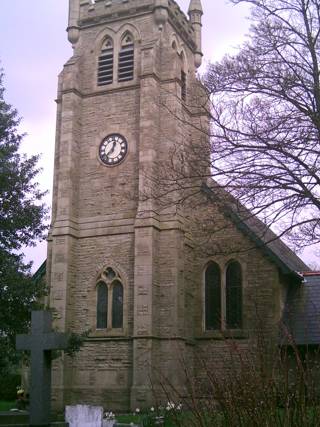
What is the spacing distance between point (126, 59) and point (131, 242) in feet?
26.9

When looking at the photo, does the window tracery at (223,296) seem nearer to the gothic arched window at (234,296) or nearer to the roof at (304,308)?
the gothic arched window at (234,296)

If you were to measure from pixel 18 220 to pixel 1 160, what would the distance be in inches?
62.8

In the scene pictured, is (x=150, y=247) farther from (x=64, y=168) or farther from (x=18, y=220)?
(x=18, y=220)

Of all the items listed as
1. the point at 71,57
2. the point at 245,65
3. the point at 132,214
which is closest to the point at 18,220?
the point at 245,65

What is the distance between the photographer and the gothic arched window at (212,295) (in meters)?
24.7

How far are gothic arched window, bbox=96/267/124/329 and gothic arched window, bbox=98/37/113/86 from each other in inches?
326

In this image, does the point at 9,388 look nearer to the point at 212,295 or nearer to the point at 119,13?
the point at 212,295

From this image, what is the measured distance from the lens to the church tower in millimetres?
23125

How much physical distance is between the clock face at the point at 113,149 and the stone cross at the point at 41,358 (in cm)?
1487

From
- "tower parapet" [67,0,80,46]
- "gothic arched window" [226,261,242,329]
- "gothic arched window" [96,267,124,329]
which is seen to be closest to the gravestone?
"gothic arched window" [96,267,124,329]

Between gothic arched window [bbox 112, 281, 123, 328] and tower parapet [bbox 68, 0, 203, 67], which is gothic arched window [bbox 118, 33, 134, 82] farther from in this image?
gothic arched window [bbox 112, 281, 123, 328]

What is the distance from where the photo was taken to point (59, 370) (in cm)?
2350

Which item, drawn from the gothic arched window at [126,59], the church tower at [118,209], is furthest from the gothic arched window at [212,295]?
the gothic arched window at [126,59]

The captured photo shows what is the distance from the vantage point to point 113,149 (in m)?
26.0
